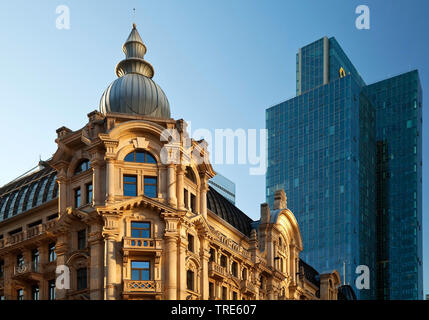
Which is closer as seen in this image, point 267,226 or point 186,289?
point 186,289

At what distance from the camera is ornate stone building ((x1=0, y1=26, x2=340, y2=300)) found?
221ft

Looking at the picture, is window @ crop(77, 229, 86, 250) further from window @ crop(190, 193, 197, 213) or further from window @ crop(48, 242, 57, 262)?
window @ crop(190, 193, 197, 213)

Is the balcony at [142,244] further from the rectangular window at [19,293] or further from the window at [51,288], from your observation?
the rectangular window at [19,293]

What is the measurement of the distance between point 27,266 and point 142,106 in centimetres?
1957

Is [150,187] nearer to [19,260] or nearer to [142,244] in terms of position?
[142,244]

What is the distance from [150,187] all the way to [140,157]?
2983 millimetres

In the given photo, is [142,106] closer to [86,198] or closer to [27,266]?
[86,198]

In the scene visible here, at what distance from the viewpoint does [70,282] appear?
227ft

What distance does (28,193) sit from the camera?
270 ft

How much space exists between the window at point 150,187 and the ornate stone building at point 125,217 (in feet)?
0.35

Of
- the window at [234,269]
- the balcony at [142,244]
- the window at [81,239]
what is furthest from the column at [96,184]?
the window at [234,269]

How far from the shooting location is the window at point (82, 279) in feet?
224
